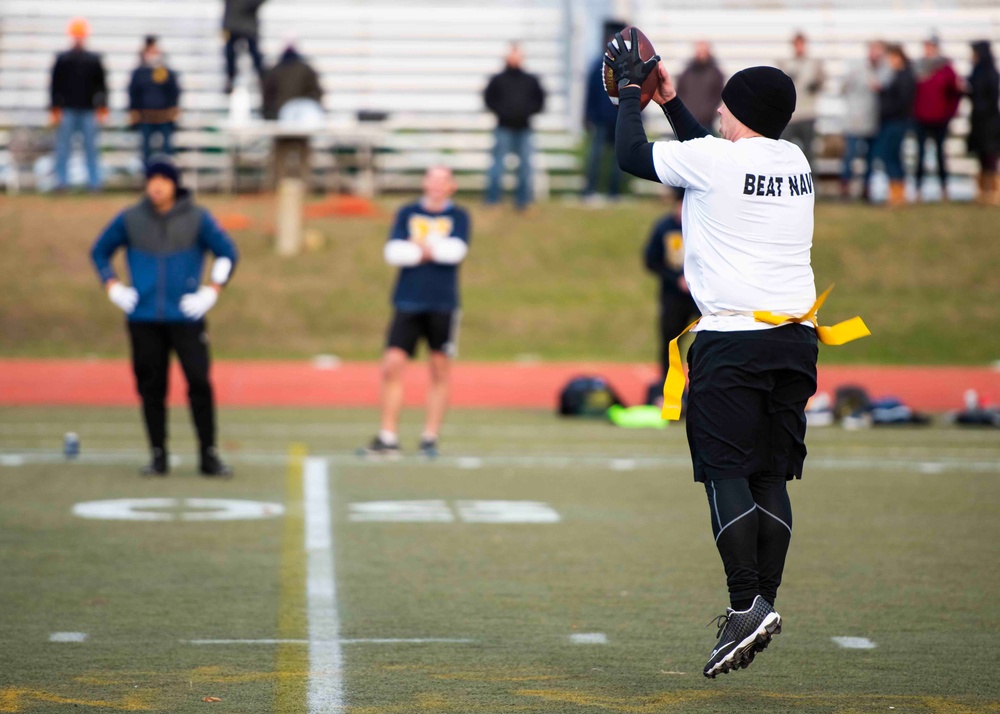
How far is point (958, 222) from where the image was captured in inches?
906

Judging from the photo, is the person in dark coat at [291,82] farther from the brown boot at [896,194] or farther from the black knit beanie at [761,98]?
the black knit beanie at [761,98]

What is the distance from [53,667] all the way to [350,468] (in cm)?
553

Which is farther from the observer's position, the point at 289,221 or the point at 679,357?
the point at 289,221

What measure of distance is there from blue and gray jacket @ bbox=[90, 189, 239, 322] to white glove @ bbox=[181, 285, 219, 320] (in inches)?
2.8

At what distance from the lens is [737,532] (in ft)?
16.0

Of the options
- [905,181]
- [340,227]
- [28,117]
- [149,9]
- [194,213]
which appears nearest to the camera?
[194,213]

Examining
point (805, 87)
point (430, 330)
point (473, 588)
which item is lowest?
point (473, 588)

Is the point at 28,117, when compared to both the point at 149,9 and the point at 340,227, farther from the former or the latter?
the point at 340,227

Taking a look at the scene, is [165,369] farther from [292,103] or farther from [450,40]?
[450,40]

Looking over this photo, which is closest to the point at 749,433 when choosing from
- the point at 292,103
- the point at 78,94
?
the point at 78,94

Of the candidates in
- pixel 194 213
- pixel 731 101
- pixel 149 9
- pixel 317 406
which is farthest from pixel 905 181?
pixel 731 101

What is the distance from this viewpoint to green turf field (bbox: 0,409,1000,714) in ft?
15.8

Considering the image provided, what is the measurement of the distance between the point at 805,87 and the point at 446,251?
39.9 feet

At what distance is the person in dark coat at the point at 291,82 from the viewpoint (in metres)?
23.2
